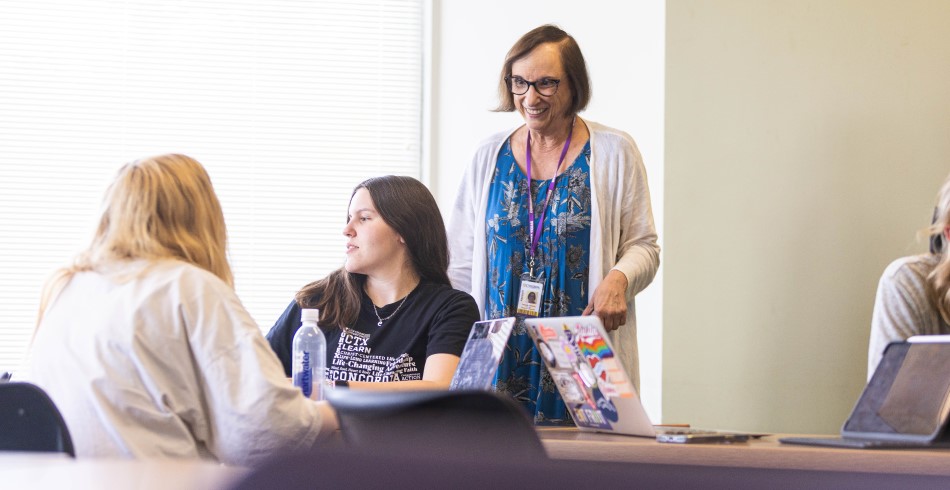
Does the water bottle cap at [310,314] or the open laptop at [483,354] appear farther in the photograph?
the water bottle cap at [310,314]

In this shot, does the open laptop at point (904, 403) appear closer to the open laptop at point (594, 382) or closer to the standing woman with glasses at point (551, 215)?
the open laptop at point (594, 382)

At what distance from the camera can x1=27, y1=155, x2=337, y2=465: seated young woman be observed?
1.61m

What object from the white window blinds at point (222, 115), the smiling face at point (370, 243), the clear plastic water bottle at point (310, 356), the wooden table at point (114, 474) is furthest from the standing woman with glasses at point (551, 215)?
the wooden table at point (114, 474)

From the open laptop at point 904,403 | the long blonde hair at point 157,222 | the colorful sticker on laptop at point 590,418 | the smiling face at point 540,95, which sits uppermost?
the smiling face at point 540,95

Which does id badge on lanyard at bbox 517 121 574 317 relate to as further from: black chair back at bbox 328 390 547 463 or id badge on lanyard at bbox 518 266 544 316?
black chair back at bbox 328 390 547 463

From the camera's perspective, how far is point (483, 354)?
2.10 metres

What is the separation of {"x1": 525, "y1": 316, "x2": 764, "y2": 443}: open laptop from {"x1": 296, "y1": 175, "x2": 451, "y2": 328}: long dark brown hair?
0.72m

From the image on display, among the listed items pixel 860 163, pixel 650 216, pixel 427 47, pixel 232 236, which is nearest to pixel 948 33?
pixel 860 163

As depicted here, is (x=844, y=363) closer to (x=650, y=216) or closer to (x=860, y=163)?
(x=860, y=163)

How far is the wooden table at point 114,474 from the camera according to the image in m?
0.58

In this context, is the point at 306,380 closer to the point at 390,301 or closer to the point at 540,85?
the point at 390,301

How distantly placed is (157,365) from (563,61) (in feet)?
5.29

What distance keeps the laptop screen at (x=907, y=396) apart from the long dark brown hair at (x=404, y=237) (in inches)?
50.1

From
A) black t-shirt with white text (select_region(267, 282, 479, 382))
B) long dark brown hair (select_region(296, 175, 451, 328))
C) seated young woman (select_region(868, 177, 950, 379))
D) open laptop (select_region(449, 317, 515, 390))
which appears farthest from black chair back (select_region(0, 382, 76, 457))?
seated young woman (select_region(868, 177, 950, 379))
